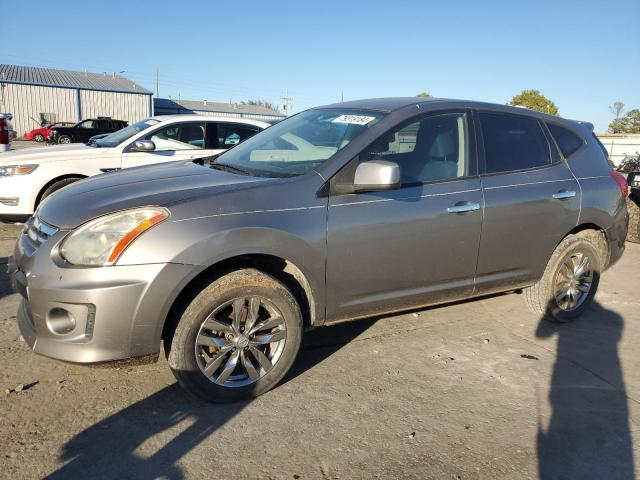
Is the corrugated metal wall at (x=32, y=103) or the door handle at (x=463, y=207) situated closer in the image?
the door handle at (x=463, y=207)

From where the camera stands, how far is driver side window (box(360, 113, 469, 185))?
3480 millimetres

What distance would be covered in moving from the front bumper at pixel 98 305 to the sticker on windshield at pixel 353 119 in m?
1.61

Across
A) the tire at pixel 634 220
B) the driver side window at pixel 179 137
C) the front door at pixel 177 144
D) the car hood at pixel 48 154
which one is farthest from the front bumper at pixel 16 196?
the tire at pixel 634 220

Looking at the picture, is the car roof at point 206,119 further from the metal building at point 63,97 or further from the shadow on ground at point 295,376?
the metal building at point 63,97

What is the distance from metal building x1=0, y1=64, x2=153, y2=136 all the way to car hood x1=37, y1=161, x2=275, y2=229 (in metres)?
41.7

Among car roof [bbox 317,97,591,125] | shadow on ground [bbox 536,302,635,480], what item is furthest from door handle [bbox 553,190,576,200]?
shadow on ground [bbox 536,302,635,480]

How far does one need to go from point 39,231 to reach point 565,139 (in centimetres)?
392

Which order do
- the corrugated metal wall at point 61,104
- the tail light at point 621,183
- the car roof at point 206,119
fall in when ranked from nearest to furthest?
the tail light at point 621,183
the car roof at point 206,119
the corrugated metal wall at point 61,104

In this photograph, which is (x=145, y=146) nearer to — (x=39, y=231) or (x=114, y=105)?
(x=39, y=231)

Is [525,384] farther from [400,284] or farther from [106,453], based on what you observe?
[106,453]

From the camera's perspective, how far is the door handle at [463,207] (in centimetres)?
354

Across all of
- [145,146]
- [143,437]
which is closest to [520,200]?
[143,437]

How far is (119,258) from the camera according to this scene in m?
2.58

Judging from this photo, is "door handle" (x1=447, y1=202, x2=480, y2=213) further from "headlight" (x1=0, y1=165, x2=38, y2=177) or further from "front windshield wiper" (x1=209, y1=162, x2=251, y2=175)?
"headlight" (x1=0, y1=165, x2=38, y2=177)
